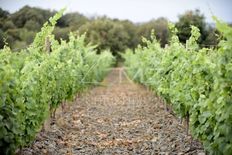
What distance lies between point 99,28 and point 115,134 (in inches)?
1634

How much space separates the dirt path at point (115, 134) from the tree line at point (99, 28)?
9.38ft

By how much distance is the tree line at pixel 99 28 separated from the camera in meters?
12.5

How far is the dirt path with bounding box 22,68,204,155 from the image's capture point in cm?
690

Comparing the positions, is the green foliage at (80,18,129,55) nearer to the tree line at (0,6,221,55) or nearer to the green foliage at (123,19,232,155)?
the tree line at (0,6,221,55)

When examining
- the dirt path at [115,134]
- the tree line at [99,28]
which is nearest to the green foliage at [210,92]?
the dirt path at [115,134]

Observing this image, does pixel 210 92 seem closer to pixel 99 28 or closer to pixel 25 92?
pixel 25 92

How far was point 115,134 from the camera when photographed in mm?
8422

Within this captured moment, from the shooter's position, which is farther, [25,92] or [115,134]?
[115,134]

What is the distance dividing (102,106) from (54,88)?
5.09m

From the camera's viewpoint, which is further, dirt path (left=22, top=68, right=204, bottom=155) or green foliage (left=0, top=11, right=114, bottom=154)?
dirt path (left=22, top=68, right=204, bottom=155)

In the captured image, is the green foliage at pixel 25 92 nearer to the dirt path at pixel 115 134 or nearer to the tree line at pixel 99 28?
the dirt path at pixel 115 134

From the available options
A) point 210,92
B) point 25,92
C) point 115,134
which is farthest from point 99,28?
point 210,92

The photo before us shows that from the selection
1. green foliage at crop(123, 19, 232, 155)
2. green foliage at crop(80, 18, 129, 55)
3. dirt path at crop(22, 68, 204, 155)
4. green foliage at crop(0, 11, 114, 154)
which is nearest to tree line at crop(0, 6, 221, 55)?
green foliage at crop(80, 18, 129, 55)

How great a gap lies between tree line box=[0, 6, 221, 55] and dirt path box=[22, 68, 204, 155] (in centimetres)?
286
